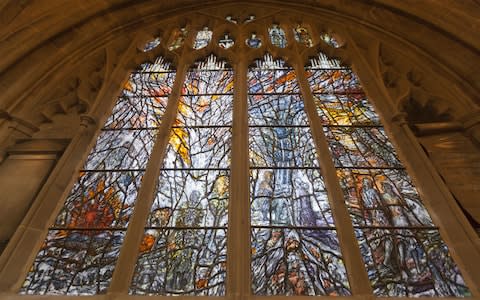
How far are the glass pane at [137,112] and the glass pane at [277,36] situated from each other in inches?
76.9

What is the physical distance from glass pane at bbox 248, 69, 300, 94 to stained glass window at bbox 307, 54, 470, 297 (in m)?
0.30

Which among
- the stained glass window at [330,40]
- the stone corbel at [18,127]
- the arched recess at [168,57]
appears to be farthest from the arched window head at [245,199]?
the stone corbel at [18,127]

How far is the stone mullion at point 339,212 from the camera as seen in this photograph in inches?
104

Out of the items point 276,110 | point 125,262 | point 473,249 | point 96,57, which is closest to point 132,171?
point 125,262

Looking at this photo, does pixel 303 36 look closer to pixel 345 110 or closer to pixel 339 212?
pixel 345 110

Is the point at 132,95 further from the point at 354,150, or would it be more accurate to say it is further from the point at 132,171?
the point at 354,150

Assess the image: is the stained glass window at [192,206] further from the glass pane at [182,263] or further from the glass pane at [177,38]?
the glass pane at [177,38]

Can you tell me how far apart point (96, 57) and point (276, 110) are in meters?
2.76

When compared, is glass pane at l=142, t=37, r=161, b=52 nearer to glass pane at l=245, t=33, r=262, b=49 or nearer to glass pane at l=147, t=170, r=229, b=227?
glass pane at l=245, t=33, r=262, b=49

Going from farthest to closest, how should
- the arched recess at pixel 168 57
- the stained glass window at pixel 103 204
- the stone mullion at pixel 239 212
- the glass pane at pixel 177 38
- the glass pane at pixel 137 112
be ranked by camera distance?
the glass pane at pixel 177 38 < the glass pane at pixel 137 112 < the arched recess at pixel 168 57 < the stained glass window at pixel 103 204 < the stone mullion at pixel 239 212

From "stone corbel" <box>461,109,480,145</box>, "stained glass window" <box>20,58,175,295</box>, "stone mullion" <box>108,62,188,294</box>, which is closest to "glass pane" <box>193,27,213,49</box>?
"stained glass window" <box>20,58,175,295</box>

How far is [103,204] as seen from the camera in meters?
3.46

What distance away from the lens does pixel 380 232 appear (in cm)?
306

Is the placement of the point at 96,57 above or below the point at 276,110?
above
